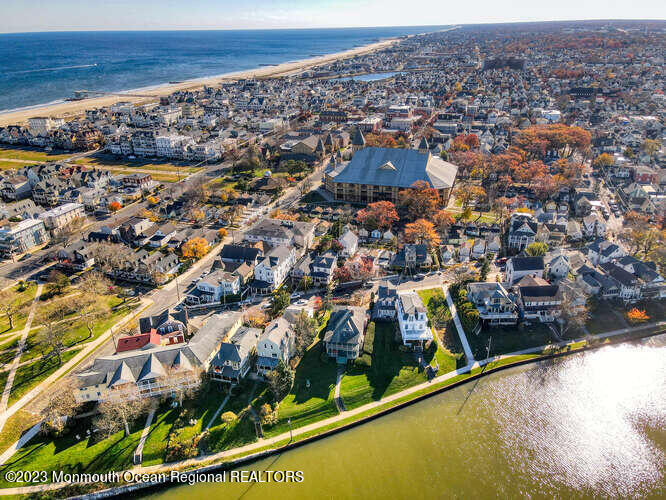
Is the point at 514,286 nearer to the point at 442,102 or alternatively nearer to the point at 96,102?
the point at 442,102

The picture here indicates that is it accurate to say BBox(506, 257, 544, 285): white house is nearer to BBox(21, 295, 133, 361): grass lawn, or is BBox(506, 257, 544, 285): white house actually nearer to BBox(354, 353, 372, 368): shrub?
BBox(354, 353, 372, 368): shrub

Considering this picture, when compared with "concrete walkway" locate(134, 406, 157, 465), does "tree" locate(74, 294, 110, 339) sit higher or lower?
higher

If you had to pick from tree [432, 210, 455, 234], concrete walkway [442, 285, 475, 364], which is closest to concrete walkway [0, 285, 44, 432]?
concrete walkway [442, 285, 475, 364]

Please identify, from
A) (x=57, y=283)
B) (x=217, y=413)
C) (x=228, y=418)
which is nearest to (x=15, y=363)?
(x=57, y=283)

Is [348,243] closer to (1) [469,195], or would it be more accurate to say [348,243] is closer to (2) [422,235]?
(2) [422,235]

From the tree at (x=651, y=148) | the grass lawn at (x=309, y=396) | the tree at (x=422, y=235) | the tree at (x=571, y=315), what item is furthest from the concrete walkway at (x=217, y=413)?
the tree at (x=651, y=148)

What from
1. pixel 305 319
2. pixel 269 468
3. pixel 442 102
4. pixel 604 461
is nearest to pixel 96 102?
pixel 442 102
